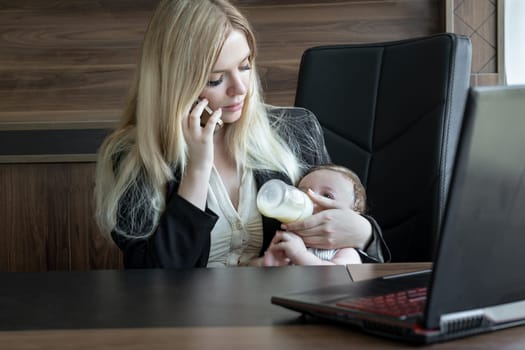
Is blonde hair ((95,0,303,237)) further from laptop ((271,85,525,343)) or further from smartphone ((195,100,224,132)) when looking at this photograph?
laptop ((271,85,525,343))

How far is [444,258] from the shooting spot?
79 cm

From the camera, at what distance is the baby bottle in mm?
1568

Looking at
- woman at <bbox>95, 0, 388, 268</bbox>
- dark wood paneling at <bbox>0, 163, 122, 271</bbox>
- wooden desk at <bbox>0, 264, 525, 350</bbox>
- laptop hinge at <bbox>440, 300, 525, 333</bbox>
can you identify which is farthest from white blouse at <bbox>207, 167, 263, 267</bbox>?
dark wood paneling at <bbox>0, 163, 122, 271</bbox>

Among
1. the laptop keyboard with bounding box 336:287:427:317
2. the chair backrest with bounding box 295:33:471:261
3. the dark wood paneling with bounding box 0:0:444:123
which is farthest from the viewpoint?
the dark wood paneling with bounding box 0:0:444:123

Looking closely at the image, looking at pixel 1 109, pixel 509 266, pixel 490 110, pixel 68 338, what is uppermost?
pixel 490 110

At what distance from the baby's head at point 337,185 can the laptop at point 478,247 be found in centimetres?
89

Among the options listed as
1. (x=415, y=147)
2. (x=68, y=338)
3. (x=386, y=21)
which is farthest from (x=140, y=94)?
(x=386, y=21)

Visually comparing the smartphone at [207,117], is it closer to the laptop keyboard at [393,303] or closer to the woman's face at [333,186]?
the woman's face at [333,186]

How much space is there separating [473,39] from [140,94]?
4.93 feet

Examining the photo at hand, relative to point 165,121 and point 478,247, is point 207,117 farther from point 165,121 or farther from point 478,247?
point 478,247

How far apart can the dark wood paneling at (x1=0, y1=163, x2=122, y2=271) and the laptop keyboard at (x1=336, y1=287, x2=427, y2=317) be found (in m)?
2.09

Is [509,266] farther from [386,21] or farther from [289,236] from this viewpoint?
[386,21]

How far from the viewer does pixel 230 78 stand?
1.84 meters

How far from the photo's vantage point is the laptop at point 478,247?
772mm
